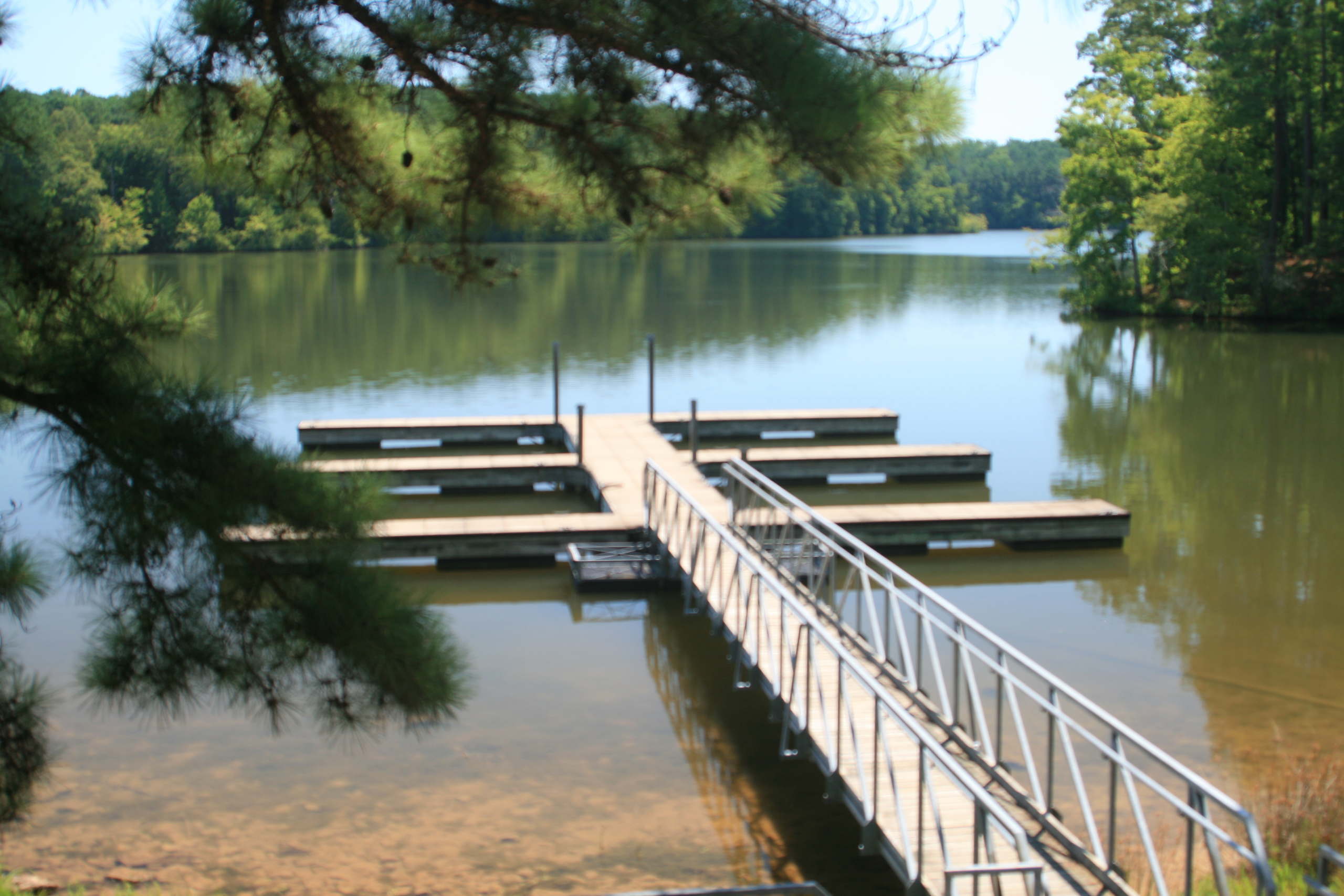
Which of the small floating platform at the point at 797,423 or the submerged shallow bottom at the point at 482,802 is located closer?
the submerged shallow bottom at the point at 482,802

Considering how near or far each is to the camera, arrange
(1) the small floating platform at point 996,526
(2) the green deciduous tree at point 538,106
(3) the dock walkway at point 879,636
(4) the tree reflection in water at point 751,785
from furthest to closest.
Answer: (1) the small floating platform at point 996,526, (4) the tree reflection in water at point 751,785, (3) the dock walkway at point 879,636, (2) the green deciduous tree at point 538,106

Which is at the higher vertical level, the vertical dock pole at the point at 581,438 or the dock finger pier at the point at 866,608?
the vertical dock pole at the point at 581,438

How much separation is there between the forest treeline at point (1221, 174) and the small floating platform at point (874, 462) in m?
18.1

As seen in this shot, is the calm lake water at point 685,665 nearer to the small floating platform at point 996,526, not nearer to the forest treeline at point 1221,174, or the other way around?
the small floating platform at point 996,526

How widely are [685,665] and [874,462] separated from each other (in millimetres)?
6267

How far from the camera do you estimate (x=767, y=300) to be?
3688 cm

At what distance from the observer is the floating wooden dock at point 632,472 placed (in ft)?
36.9

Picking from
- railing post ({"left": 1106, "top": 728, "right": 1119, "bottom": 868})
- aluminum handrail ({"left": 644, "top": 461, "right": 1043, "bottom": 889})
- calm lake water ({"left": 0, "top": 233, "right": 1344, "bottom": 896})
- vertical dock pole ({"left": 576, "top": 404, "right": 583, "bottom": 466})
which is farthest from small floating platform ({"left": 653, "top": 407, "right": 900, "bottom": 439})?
railing post ({"left": 1106, "top": 728, "right": 1119, "bottom": 868})

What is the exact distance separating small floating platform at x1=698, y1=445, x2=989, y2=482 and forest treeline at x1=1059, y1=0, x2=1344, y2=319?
18080 millimetres

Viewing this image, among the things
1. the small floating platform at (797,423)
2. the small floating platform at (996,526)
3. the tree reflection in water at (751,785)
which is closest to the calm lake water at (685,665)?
the tree reflection in water at (751,785)

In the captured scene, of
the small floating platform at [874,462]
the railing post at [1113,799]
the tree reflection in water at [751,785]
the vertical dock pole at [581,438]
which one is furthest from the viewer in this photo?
the small floating platform at [874,462]

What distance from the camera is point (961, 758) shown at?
5.90 meters

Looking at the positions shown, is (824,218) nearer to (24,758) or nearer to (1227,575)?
(1227,575)

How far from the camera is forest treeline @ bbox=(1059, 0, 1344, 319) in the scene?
1173 inches
